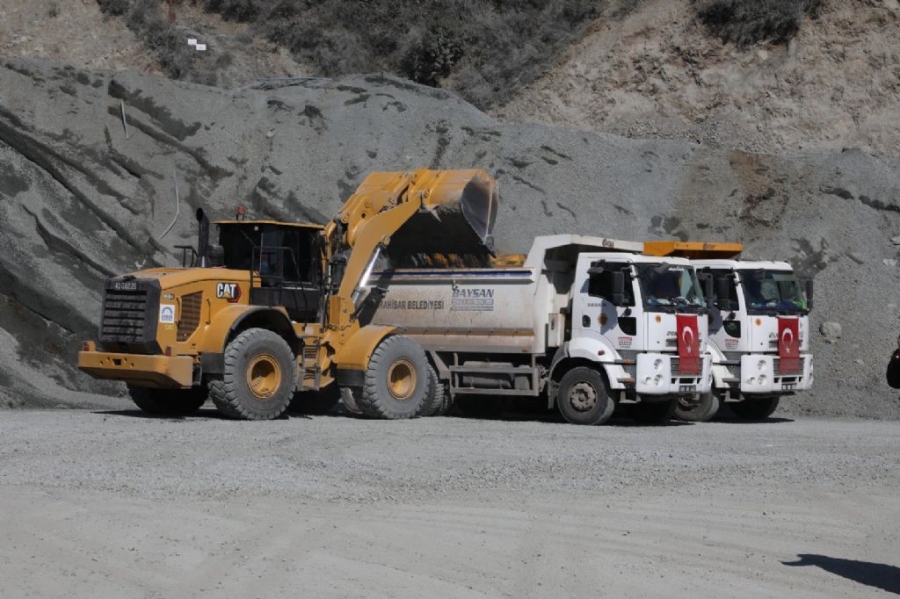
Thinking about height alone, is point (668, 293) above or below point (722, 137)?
below

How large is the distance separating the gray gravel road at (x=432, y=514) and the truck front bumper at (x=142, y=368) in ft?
2.46

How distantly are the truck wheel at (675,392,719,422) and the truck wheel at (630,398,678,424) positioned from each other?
1270 millimetres

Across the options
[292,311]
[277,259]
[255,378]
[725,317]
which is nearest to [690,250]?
[725,317]

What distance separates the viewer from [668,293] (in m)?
20.6

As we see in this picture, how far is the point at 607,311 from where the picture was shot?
67.0 ft

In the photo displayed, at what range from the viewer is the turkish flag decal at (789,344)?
869 inches

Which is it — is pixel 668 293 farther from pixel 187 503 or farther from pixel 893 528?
pixel 187 503

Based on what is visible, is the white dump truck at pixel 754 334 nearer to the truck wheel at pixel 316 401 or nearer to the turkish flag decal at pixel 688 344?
the turkish flag decal at pixel 688 344

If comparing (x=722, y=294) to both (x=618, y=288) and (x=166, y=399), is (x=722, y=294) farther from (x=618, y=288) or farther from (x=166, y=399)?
(x=166, y=399)

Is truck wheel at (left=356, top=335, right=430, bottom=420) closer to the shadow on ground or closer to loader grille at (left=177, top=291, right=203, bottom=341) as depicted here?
loader grille at (left=177, top=291, right=203, bottom=341)

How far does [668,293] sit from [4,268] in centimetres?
1278

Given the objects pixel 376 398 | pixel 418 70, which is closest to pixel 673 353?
pixel 376 398

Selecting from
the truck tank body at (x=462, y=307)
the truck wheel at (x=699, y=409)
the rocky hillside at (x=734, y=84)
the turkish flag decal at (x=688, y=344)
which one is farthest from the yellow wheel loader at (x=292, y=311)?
the rocky hillside at (x=734, y=84)

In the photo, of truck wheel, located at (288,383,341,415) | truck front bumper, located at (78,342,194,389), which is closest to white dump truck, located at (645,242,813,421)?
truck wheel, located at (288,383,341,415)
